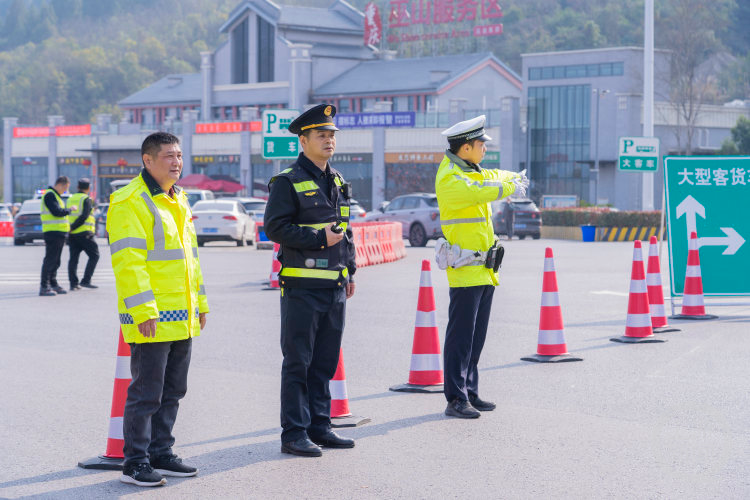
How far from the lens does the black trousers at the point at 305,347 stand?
259 inches

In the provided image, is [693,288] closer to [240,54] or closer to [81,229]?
[81,229]

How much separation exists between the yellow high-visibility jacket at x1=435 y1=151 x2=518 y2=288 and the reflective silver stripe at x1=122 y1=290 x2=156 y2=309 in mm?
2468

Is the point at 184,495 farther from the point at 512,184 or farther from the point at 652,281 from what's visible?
the point at 652,281

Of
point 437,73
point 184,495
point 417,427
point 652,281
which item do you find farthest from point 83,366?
point 437,73

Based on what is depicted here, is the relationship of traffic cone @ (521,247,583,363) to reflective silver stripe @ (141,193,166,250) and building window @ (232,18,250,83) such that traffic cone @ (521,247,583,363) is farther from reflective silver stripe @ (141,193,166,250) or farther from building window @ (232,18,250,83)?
building window @ (232,18,250,83)

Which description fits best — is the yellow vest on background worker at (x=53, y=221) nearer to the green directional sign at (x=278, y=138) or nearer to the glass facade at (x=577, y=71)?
the green directional sign at (x=278, y=138)

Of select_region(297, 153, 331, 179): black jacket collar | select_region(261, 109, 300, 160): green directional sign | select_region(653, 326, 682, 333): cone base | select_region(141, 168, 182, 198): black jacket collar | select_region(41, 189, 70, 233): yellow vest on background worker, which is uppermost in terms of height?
select_region(261, 109, 300, 160): green directional sign

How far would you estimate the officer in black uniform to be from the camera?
6.54 metres

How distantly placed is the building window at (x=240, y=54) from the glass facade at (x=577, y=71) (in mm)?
21235

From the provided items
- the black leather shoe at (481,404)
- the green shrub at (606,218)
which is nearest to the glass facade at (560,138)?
the green shrub at (606,218)

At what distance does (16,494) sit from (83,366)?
4.32 m

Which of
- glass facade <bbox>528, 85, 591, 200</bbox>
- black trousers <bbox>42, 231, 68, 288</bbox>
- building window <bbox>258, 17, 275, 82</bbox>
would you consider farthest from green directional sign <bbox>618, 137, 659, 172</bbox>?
building window <bbox>258, 17, 275, 82</bbox>

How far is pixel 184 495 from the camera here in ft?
18.9

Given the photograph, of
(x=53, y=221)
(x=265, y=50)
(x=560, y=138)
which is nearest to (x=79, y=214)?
(x=53, y=221)
